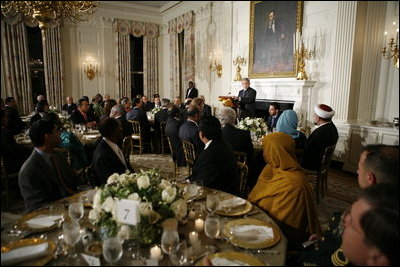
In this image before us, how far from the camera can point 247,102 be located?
693cm

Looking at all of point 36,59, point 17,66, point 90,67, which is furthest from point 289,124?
point 36,59

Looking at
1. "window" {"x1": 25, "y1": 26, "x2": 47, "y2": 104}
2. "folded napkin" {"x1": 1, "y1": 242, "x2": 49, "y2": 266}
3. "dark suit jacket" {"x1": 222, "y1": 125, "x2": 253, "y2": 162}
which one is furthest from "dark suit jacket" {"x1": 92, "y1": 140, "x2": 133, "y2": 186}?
"window" {"x1": 25, "y1": 26, "x2": 47, "y2": 104}

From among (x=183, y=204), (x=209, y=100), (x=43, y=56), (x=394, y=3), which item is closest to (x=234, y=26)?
(x=209, y=100)

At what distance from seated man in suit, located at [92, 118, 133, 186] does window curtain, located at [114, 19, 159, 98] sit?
9.29 m

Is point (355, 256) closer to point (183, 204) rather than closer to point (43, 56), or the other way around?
point (183, 204)

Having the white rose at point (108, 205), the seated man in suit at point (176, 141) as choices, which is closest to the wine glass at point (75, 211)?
the white rose at point (108, 205)

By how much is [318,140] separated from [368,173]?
2530 mm

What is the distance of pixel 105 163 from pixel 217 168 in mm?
1041

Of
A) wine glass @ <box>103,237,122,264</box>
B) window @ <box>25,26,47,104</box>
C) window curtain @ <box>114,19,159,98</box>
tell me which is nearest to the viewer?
wine glass @ <box>103,237,122,264</box>

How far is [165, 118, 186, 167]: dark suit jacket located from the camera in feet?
15.2

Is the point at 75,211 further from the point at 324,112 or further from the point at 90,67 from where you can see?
the point at 90,67

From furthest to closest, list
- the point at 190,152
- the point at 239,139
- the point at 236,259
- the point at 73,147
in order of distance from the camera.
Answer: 1. the point at 190,152
2. the point at 73,147
3. the point at 239,139
4. the point at 236,259

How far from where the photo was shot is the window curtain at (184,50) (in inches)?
402

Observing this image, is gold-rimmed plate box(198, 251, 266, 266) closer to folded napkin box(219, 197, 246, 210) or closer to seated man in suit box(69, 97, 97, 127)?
folded napkin box(219, 197, 246, 210)
